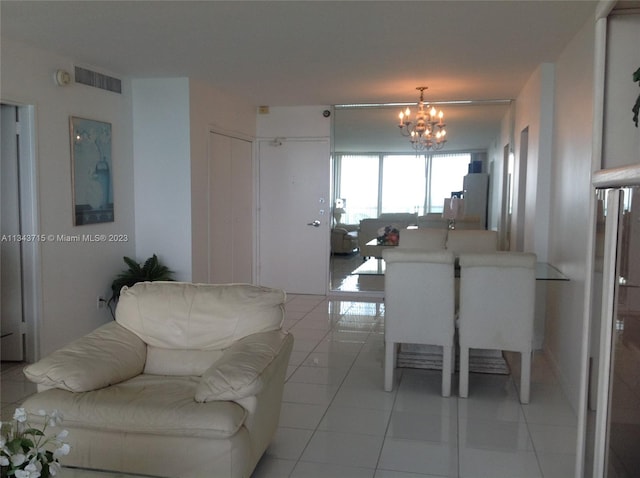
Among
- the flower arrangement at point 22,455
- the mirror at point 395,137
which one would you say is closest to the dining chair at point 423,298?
the flower arrangement at point 22,455

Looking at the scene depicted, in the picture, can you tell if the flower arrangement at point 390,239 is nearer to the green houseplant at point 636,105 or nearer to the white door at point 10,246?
the white door at point 10,246

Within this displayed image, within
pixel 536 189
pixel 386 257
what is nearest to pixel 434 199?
pixel 536 189

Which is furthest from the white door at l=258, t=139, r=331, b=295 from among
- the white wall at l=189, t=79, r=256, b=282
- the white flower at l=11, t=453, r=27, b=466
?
the white flower at l=11, t=453, r=27, b=466

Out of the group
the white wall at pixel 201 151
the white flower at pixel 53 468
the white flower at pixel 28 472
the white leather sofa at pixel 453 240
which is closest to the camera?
the white flower at pixel 28 472

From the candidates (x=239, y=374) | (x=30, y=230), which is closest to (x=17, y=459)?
(x=239, y=374)

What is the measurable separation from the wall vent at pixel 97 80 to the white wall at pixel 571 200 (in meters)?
3.90

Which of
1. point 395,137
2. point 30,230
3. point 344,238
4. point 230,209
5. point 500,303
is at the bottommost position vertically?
point 500,303

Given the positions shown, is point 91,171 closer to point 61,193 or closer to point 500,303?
point 61,193

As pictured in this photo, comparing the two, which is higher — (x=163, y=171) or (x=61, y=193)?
(x=163, y=171)

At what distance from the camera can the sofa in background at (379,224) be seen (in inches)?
273

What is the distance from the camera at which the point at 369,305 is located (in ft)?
22.3

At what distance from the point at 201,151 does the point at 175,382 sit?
3.43m

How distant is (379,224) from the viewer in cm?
709

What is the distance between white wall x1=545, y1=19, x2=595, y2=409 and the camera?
3.46 metres
